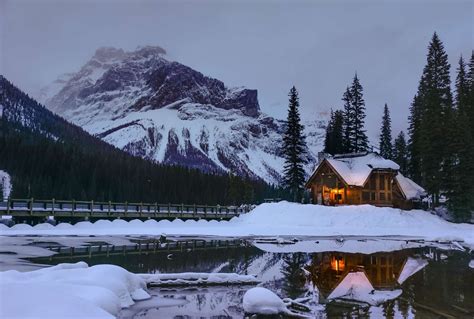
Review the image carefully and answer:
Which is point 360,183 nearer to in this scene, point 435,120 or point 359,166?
point 359,166

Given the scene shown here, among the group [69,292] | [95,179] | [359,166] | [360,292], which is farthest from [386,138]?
[69,292]

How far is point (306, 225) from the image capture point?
145 feet

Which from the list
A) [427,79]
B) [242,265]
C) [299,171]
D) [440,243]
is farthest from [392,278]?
[427,79]

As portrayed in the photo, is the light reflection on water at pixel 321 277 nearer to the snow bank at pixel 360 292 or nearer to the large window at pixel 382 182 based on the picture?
the snow bank at pixel 360 292

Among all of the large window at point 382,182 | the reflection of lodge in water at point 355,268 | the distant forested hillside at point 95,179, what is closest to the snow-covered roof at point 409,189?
the large window at point 382,182

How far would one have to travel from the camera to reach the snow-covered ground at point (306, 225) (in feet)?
123

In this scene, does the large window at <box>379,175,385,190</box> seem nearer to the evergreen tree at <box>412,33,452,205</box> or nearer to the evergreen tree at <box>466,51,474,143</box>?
the evergreen tree at <box>412,33,452,205</box>

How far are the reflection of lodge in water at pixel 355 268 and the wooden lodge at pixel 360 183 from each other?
26.6m

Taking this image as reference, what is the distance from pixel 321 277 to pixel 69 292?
386 inches

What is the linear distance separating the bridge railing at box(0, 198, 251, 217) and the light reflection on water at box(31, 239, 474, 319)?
54.4 feet

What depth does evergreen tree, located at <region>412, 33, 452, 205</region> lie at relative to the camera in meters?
51.8

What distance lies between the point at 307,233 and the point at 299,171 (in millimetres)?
20760

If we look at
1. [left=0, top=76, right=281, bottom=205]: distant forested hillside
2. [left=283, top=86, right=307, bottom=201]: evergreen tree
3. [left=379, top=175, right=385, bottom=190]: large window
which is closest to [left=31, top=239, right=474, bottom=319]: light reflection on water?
[left=379, top=175, right=385, bottom=190]: large window

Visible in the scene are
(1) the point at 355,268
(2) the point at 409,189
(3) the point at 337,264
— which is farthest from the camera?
(2) the point at 409,189
